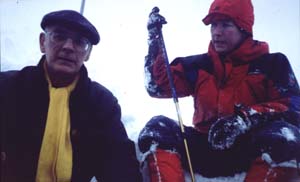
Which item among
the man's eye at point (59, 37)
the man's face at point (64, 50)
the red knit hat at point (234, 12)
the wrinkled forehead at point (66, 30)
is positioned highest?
the red knit hat at point (234, 12)

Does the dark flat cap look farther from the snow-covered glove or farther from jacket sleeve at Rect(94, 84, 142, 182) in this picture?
the snow-covered glove

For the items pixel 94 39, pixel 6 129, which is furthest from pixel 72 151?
pixel 94 39

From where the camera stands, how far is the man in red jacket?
6.00 feet

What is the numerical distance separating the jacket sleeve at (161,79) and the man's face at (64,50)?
1.87 feet

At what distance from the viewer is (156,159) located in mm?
1875

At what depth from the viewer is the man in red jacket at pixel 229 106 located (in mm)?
1828

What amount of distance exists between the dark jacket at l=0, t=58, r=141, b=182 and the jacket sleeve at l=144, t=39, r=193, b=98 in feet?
1.70

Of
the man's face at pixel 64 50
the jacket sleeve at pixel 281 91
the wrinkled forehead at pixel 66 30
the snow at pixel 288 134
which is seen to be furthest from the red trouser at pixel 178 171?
the wrinkled forehead at pixel 66 30

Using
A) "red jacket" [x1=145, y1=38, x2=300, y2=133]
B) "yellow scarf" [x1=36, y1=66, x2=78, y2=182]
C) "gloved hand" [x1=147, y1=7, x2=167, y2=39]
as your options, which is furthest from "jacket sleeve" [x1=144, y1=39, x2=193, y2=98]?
"yellow scarf" [x1=36, y1=66, x2=78, y2=182]

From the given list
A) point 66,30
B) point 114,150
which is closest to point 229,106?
point 114,150

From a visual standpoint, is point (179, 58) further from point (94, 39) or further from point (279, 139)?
point (279, 139)

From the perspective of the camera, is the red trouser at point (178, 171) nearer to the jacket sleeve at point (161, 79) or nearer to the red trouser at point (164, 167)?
the red trouser at point (164, 167)

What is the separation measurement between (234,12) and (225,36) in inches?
6.3

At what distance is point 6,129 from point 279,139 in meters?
1.27
